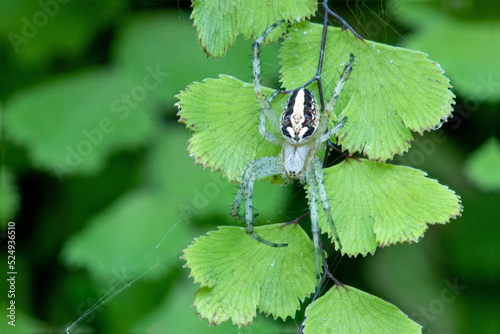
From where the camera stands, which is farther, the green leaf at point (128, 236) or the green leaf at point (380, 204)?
the green leaf at point (128, 236)

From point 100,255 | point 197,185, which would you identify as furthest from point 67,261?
point 197,185

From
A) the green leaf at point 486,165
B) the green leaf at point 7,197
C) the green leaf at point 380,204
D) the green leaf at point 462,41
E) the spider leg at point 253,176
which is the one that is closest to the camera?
the green leaf at point 380,204

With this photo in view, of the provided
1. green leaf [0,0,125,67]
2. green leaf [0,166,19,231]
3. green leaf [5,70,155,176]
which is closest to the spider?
green leaf [5,70,155,176]

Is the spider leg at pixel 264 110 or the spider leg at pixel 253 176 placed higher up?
the spider leg at pixel 264 110

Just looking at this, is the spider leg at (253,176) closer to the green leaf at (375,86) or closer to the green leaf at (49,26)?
the green leaf at (375,86)

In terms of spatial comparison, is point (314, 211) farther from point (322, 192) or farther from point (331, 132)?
point (331, 132)

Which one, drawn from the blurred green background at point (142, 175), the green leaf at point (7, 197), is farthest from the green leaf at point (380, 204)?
the green leaf at point (7, 197)

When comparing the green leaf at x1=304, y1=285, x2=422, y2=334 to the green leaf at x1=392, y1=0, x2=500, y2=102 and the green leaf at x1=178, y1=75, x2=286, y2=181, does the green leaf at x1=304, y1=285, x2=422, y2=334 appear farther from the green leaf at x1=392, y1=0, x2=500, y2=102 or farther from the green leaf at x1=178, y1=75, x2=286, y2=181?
the green leaf at x1=392, y1=0, x2=500, y2=102
